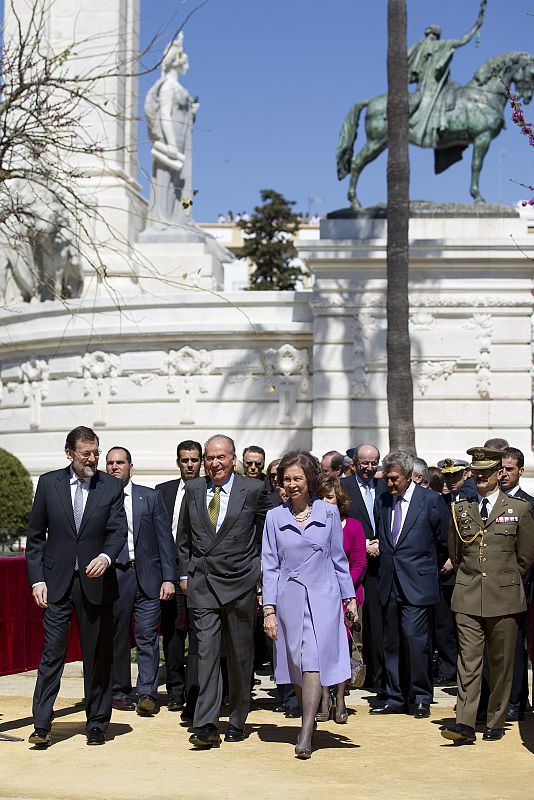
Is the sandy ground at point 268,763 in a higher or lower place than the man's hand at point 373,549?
lower

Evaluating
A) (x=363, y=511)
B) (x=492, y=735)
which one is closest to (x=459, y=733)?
(x=492, y=735)

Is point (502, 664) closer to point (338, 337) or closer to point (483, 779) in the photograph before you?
point (483, 779)

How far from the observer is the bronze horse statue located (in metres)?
23.1

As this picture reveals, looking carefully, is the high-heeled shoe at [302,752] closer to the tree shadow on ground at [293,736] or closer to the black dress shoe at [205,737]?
the tree shadow on ground at [293,736]

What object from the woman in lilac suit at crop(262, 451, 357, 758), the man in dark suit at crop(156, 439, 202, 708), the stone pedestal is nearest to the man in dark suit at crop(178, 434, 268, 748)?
the woman in lilac suit at crop(262, 451, 357, 758)

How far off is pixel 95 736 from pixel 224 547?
147 centimetres

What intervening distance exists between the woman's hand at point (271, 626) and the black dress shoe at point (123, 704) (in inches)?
91.3

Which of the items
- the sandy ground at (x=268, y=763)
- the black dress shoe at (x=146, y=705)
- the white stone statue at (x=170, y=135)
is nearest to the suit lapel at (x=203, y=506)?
the sandy ground at (x=268, y=763)

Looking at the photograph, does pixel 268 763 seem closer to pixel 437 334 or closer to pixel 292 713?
pixel 292 713

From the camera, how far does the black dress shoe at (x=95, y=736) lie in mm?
9031

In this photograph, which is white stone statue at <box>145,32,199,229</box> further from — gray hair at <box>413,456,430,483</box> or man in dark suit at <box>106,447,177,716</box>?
man in dark suit at <box>106,447,177,716</box>

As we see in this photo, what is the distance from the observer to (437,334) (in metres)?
22.5

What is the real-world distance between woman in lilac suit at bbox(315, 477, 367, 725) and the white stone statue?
53.4 ft

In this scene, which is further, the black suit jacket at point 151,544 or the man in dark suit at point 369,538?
the man in dark suit at point 369,538
